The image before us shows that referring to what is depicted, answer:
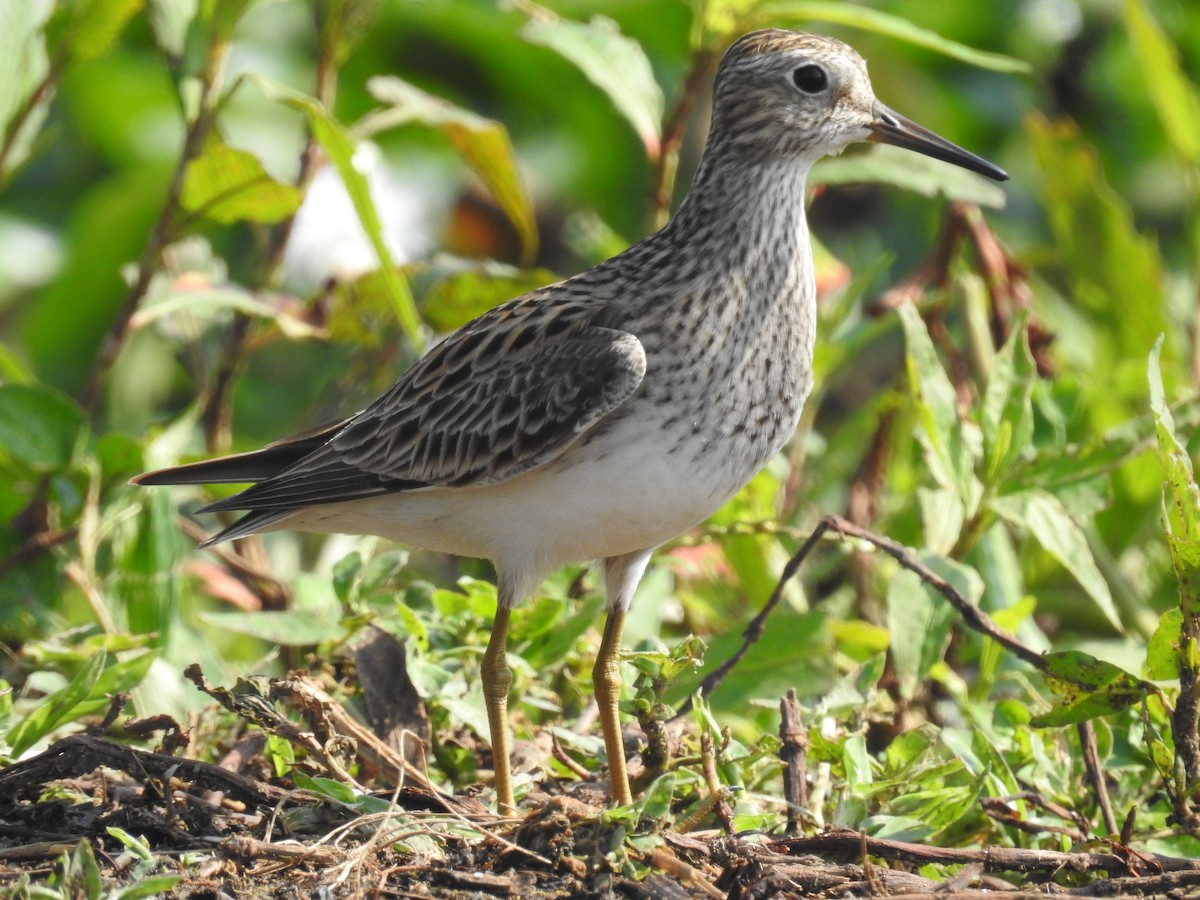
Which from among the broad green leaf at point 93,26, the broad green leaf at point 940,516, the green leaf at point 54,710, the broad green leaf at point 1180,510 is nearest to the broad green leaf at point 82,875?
the green leaf at point 54,710

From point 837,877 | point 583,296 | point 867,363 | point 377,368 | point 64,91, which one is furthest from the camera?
point 64,91

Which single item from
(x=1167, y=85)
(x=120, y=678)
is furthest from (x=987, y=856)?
(x=1167, y=85)

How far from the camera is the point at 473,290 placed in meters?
5.99

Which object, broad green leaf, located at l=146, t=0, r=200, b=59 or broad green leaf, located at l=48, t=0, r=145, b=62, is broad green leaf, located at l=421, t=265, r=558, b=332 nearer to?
broad green leaf, located at l=146, t=0, r=200, b=59

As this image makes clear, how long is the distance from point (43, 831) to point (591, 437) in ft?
5.45

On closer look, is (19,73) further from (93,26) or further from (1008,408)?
(1008,408)

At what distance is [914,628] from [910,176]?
1.61 metres

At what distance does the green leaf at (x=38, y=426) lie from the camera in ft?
18.0

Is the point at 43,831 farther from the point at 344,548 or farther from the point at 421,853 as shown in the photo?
the point at 344,548

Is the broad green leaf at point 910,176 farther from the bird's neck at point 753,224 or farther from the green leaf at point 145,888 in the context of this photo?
the green leaf at point 145,888

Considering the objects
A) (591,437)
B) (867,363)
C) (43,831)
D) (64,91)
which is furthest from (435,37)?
(43,831)

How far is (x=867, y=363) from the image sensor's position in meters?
9.24

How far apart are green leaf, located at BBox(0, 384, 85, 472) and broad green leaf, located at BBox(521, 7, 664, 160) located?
1.99 meters

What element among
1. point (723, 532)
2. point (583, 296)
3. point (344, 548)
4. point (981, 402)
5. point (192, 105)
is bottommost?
point (344, 548)
